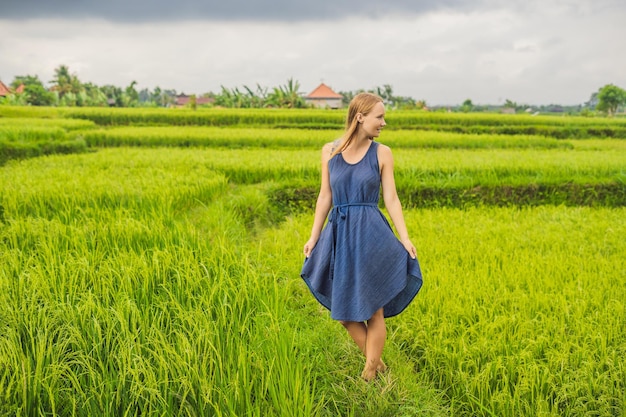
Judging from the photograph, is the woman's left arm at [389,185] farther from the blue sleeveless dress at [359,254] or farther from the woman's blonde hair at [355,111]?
the woman's blonde hair at [355,111]

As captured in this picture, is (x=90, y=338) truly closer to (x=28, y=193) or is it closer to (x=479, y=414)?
(x=479, y=414)

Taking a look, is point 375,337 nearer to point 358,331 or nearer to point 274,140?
point 358,331

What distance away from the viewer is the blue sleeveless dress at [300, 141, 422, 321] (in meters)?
2.15

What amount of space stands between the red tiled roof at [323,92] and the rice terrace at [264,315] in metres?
48.4

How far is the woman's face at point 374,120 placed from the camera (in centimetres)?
213

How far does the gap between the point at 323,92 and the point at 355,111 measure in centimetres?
5256

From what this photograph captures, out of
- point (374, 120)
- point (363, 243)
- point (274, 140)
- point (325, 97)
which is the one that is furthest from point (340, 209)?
point (325, 97)

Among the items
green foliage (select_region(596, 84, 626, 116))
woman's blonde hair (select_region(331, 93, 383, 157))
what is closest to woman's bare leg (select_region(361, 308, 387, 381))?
woman's blonde hair (select_region(331, 93, 383, 157))

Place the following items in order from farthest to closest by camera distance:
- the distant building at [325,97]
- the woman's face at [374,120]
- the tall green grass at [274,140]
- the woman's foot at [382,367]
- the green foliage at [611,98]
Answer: the distant building at [325,97], the green foliage at [611,98], the tall green grass at [274,140], the woman's foot at [382,367], the woman's face at [374,120]

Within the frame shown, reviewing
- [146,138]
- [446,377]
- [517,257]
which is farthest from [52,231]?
[146,138]

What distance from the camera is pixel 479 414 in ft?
7.33

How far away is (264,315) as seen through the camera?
8.38ft

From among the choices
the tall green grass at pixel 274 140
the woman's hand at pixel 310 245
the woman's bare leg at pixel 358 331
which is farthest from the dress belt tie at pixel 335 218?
the tall green grass at pixel 274 140

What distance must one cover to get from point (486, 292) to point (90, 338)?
2.30m
